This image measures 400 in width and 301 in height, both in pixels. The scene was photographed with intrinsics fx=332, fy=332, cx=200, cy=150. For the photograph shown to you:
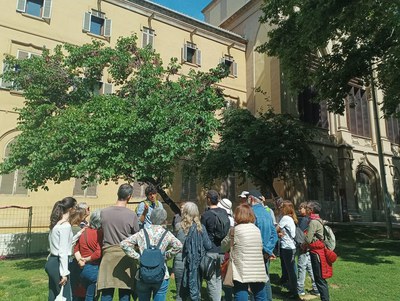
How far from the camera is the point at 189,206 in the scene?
4918 mm

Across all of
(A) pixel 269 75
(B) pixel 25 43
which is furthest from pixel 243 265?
(A) pixel 269 75

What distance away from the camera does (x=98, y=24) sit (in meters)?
18.4

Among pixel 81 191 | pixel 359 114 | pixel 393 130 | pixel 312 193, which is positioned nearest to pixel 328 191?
pixel 312 193

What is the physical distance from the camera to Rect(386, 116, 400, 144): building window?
27.3 metres

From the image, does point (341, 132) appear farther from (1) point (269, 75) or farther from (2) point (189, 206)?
(2) point (189, 206)

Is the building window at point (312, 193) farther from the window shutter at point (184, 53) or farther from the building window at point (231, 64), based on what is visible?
the window shutter at point (184, 53)

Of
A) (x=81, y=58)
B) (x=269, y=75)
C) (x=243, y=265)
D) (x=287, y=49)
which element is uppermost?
(x=269, y=75)

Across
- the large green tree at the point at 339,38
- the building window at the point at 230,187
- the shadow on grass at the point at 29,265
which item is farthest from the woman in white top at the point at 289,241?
the building window at the point at 230,187

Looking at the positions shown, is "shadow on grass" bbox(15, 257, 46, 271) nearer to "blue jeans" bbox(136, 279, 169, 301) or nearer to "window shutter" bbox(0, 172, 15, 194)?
"window shutter" bbox(0, 172, 15, 194)

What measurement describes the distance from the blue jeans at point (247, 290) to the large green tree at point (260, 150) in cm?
910

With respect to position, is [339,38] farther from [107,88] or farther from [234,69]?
[107,88]

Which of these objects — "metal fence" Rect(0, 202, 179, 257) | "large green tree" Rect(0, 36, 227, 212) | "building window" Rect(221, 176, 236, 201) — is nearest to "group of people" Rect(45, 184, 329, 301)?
"large green tree" Rect(0, 36, 227, 212)

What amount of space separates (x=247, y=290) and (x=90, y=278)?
7.03 feet

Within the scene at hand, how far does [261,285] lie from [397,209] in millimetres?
25795
